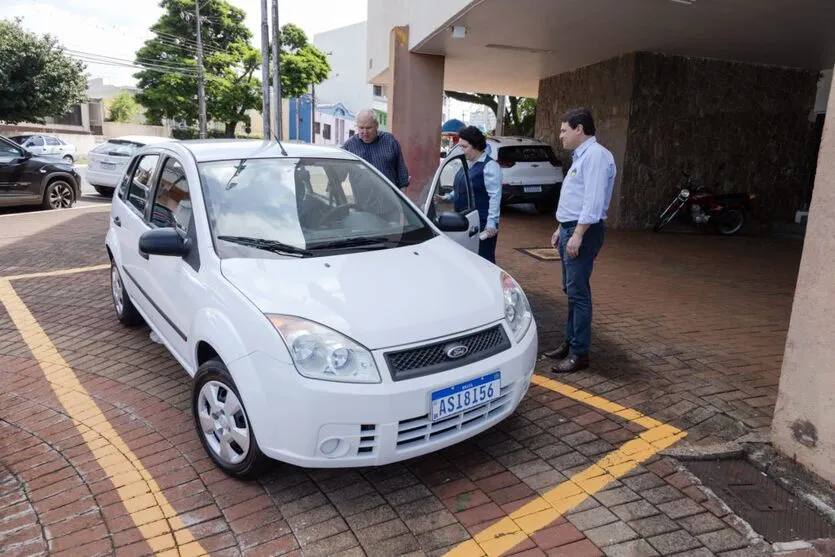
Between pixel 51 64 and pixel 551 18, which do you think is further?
pixel 51 64

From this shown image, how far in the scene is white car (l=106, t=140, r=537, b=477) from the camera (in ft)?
8.79

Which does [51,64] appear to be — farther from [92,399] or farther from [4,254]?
[92,399]


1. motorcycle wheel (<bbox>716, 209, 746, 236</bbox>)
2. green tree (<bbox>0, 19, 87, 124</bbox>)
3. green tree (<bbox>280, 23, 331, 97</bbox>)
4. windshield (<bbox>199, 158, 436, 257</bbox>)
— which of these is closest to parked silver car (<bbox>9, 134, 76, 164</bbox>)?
green tree (<bbox>0, 19, 87, 124</bbox>)

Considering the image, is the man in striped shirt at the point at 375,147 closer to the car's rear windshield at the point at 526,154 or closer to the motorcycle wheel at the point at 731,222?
the car's rear windshield at the point at 526,154

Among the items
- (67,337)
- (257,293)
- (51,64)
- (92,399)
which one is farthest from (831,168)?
(51,64)

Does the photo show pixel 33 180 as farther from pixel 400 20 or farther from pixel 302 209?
pixel 302 209

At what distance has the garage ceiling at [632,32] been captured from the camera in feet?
24.1

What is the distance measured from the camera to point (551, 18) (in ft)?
26.9

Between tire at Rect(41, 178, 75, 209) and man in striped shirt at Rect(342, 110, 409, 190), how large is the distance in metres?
8.38

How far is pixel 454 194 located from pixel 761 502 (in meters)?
3.29

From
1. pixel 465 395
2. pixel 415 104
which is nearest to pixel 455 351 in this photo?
pixel 465 395

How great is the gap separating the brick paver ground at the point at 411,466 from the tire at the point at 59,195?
690 cm

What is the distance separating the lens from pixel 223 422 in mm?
3037

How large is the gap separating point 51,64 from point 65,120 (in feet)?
42.7
